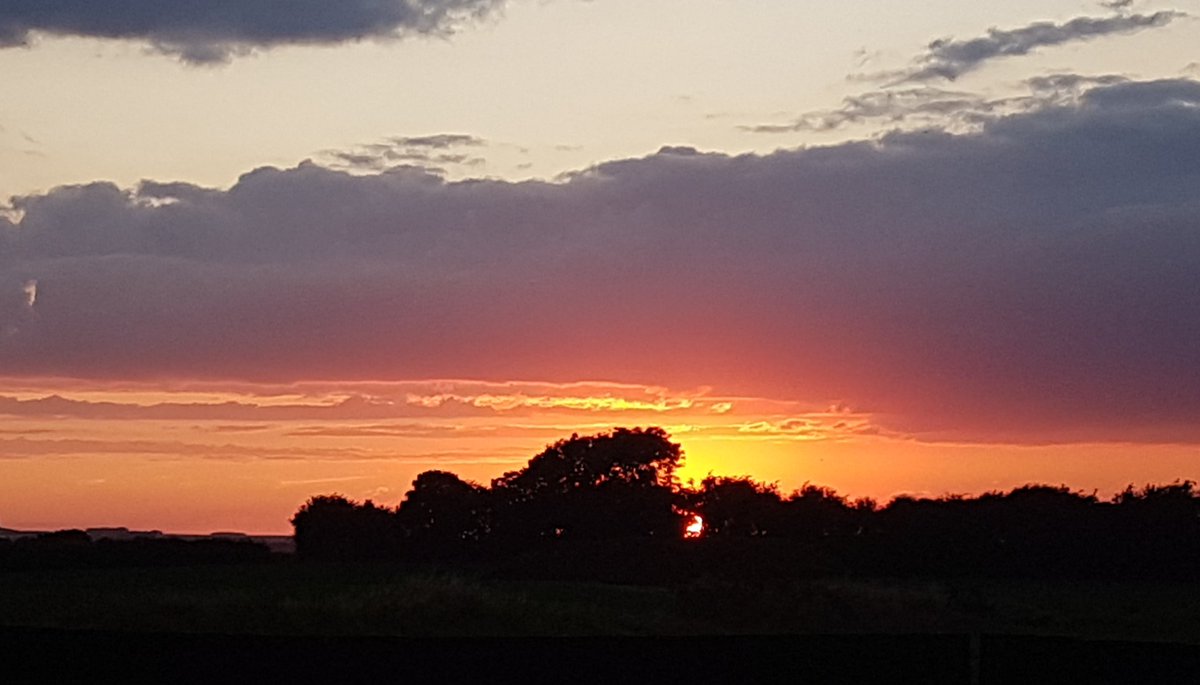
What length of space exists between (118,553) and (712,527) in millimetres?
26873

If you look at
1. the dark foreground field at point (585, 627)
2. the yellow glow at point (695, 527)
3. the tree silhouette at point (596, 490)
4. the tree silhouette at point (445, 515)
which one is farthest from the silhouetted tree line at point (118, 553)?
the yellow glow at point (695, 527)

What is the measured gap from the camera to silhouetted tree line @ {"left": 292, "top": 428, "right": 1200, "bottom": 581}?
53.4 meters


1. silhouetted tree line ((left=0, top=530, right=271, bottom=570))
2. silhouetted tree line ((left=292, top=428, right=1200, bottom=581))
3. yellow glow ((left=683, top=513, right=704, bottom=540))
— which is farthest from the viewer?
yellow glow ((left=683, top=513, right=704, bottom=540))

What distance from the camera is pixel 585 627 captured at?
37.3m

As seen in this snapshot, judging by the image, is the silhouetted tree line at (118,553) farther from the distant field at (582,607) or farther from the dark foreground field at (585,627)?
the distant field at (582,607)

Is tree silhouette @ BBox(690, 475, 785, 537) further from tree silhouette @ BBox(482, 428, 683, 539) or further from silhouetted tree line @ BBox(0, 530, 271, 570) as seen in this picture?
silhouetted tree line @ BBox(0, 530, 271, 570)

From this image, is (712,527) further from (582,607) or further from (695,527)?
(582,607)

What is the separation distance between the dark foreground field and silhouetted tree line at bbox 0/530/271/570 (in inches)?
174

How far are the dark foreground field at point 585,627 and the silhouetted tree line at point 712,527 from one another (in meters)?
3.22

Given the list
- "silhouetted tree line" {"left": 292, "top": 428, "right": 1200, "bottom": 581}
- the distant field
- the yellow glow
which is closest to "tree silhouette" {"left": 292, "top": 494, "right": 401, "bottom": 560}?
"silhouetted tree line" {"left": 292, "top": 428, "right": 1200, "bottom": 581}

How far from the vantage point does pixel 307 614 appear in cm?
3256

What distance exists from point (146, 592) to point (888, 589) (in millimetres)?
20858

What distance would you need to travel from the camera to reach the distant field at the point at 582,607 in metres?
33.4

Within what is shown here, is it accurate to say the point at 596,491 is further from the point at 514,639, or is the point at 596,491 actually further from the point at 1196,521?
the point at 514,639
